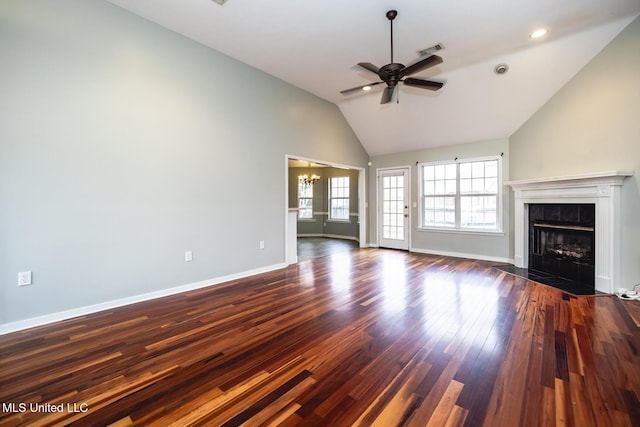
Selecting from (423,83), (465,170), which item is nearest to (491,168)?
(465,170)

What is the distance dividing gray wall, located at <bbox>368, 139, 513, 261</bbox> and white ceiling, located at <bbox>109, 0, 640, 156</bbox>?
1.33 ft

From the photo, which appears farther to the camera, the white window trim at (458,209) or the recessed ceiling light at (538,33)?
the white window trim at (458,209)

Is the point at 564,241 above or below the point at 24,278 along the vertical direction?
above

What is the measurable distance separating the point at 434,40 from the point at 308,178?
613 centimetres

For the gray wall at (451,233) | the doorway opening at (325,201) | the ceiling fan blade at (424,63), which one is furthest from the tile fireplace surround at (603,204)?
the doorway opening at (325,201)

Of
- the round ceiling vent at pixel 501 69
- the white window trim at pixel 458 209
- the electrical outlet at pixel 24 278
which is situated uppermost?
the round ceiling vent at pixel 501 69

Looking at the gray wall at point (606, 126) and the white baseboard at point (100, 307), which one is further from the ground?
the gray wall at point (606, 126)

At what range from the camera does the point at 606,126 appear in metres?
3.82

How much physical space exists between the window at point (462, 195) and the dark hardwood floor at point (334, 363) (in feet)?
8.52

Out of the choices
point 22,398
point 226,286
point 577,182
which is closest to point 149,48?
point 226,286

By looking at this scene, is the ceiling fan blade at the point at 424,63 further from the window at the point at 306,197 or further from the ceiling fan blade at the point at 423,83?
the window at the point at 306,197

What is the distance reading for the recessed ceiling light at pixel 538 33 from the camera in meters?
3.58

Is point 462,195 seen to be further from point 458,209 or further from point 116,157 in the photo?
point 116,157

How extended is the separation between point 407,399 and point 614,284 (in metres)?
3.92
